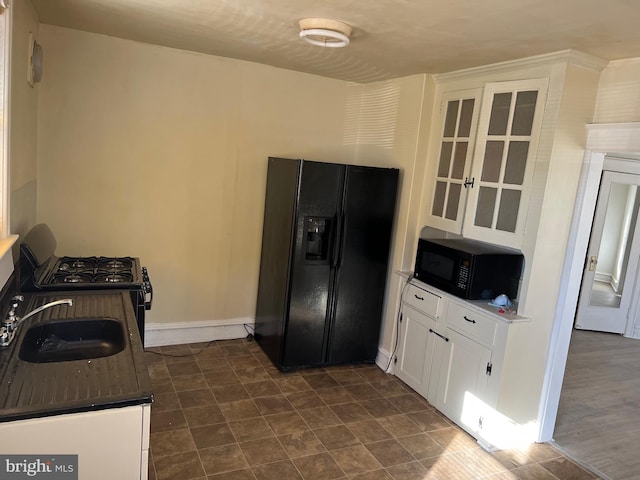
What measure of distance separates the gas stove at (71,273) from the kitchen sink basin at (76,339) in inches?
16.4

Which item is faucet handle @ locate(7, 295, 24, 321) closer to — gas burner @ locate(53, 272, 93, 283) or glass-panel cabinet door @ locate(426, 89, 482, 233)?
gas burner @ locate(53, 272, 93, 283)

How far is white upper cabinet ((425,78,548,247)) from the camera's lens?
9.35 ft

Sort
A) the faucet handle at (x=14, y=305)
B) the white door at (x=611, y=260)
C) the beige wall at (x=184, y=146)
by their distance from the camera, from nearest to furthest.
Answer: the faucet handle at (x=14, y=305)
the beige wall at (x=184, y=146)
the white door at (x=611, y=260)

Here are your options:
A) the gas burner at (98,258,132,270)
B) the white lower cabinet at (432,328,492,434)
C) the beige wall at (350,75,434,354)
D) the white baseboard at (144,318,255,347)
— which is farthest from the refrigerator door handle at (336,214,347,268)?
the gas burner at (98,258,132,270)

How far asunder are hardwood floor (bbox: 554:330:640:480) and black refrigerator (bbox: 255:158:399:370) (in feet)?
5.17

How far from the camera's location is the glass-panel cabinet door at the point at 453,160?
10.7ft

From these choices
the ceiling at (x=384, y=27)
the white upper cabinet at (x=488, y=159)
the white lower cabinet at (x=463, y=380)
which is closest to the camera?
the ceiling at (x=384, y=27)

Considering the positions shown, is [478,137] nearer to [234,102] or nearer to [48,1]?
[234,102]

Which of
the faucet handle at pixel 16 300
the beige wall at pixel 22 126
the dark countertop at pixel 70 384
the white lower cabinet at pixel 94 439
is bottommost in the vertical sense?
the white lower cabinet at pixel 94 439

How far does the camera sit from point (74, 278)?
2.72 meters

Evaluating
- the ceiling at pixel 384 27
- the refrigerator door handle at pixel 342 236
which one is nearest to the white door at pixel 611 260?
the ceiling at pixel 384 27

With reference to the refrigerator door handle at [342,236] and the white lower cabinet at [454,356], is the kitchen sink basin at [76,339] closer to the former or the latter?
the refrigerator door handle at [342,236]

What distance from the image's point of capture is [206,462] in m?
2.56

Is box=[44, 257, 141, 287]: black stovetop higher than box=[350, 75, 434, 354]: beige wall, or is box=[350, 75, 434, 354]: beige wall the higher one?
box=[350, 75, 434, 354]: beige wall
